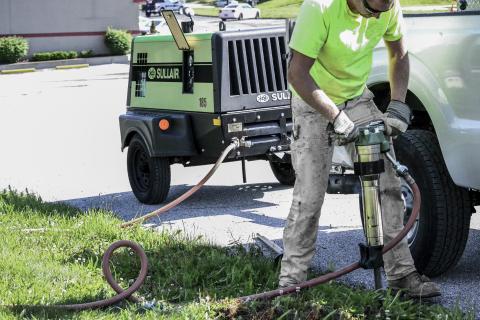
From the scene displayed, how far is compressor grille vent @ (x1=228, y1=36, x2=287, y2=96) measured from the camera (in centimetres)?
884

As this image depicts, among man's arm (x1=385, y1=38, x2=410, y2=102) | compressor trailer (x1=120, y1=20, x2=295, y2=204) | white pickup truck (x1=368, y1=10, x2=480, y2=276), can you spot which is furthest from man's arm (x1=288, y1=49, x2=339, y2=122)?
compressor trailer (x1=120, y1=20, x2=295, y2=204)

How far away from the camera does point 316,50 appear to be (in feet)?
16.7

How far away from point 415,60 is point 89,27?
37.0 metres

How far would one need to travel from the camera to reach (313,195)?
5.39 meters

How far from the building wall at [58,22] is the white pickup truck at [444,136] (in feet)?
119

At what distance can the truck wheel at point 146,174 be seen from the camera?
30.2 ft

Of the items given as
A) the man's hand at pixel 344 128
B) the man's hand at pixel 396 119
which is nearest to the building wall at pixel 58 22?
the man's hand at pixel 396 119

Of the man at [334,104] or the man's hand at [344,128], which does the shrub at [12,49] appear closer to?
the man at [334,104]

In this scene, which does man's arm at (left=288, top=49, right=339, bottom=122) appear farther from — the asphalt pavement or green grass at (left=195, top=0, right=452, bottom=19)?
green grass at (left=195, top=0, right=452, bottom=19)

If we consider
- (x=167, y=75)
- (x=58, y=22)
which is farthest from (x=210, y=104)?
(x=58, y=22)

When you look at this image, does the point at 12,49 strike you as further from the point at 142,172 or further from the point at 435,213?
the point at 435,213

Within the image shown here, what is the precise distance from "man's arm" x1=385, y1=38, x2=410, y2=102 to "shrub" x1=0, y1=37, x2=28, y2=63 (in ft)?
111

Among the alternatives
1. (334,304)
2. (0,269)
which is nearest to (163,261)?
(0,269)

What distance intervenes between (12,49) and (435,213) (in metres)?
33.9
